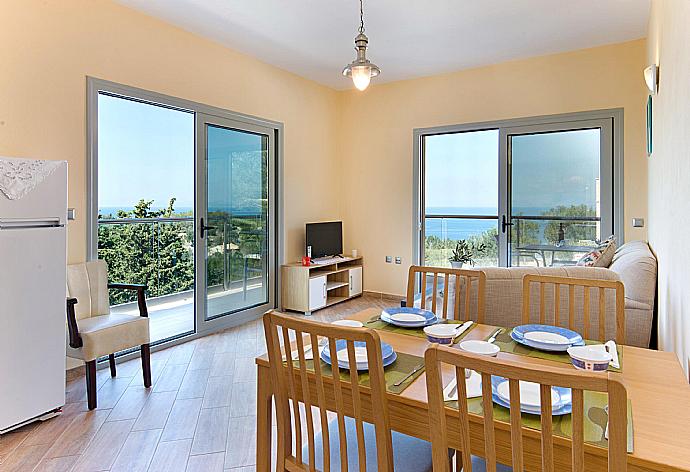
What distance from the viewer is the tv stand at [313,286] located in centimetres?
525

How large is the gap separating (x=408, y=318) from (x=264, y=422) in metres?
0.81

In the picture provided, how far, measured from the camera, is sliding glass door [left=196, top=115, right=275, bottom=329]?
4391 millimetres

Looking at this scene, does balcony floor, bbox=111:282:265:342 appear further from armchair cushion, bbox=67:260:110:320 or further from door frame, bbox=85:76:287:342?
armchair cushion, bbox=67:260:110:320

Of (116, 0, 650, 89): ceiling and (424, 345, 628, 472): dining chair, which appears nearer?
(424, 345, 628, 472): dining chair

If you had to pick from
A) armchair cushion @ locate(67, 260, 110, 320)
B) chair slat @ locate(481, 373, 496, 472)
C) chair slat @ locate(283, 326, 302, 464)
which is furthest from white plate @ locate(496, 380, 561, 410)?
armchair cushion @ locate(67, 260, 110, 320)

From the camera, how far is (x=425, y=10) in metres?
3.77

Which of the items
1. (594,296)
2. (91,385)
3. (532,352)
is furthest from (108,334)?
(594,296)

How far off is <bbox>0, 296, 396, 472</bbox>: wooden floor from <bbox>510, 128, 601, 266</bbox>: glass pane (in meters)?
3.39

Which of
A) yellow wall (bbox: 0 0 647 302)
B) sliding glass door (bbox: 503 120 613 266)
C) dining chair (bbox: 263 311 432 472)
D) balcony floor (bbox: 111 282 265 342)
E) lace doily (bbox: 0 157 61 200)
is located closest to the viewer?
dining chair (bbox: 263 311 432 472)

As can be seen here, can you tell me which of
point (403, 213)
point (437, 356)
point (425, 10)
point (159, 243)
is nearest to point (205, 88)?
point (159, 243)

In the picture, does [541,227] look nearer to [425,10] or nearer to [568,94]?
[568,94]

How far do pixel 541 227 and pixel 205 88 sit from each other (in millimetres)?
3875

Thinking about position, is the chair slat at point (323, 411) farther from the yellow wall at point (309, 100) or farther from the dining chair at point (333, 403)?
the yellow wall at point (309, 100)

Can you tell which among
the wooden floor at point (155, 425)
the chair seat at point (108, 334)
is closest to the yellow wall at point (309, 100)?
the chair seat at point (108, 334)
